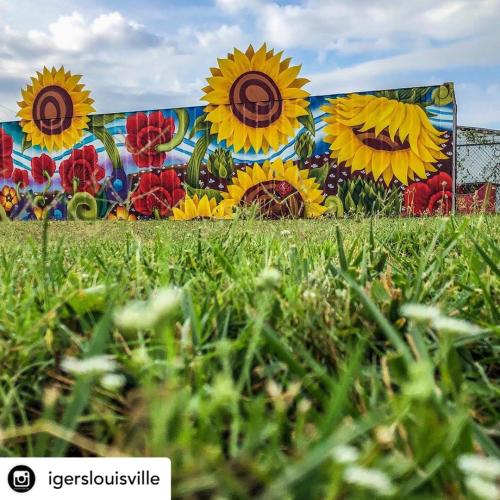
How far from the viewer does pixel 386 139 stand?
25.3 feet

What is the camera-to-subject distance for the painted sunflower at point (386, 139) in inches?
302

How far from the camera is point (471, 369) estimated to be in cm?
79

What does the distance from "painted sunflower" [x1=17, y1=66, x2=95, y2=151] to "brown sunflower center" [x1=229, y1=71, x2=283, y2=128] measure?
2.57 m

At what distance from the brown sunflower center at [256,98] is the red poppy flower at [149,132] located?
3.87 ft

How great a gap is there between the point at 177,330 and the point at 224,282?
1.04 ft

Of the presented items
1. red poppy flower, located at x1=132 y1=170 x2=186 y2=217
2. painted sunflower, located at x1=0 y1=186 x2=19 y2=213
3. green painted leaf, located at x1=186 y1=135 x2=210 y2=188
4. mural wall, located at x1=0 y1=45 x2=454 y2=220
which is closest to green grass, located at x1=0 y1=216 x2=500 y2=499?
mural wall, located at x1=0 y1=45 x2=454 y2=220

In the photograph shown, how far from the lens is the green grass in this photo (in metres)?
0.49

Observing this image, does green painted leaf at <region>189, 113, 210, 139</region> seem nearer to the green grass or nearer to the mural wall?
the mural wall

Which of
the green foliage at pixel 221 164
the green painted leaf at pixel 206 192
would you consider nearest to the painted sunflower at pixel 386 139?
the green foliage at pixel 221 164

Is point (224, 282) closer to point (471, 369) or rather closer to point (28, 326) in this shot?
point (28, 326)

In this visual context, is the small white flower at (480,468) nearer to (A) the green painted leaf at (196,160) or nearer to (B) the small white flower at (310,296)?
(B) the small white flower at (310,296)

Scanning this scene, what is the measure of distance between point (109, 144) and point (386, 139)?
424 centimetres

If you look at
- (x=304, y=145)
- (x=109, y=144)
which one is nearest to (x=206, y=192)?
(x=304, y=145)

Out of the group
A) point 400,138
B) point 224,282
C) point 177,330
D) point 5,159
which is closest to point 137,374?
point 177,330
